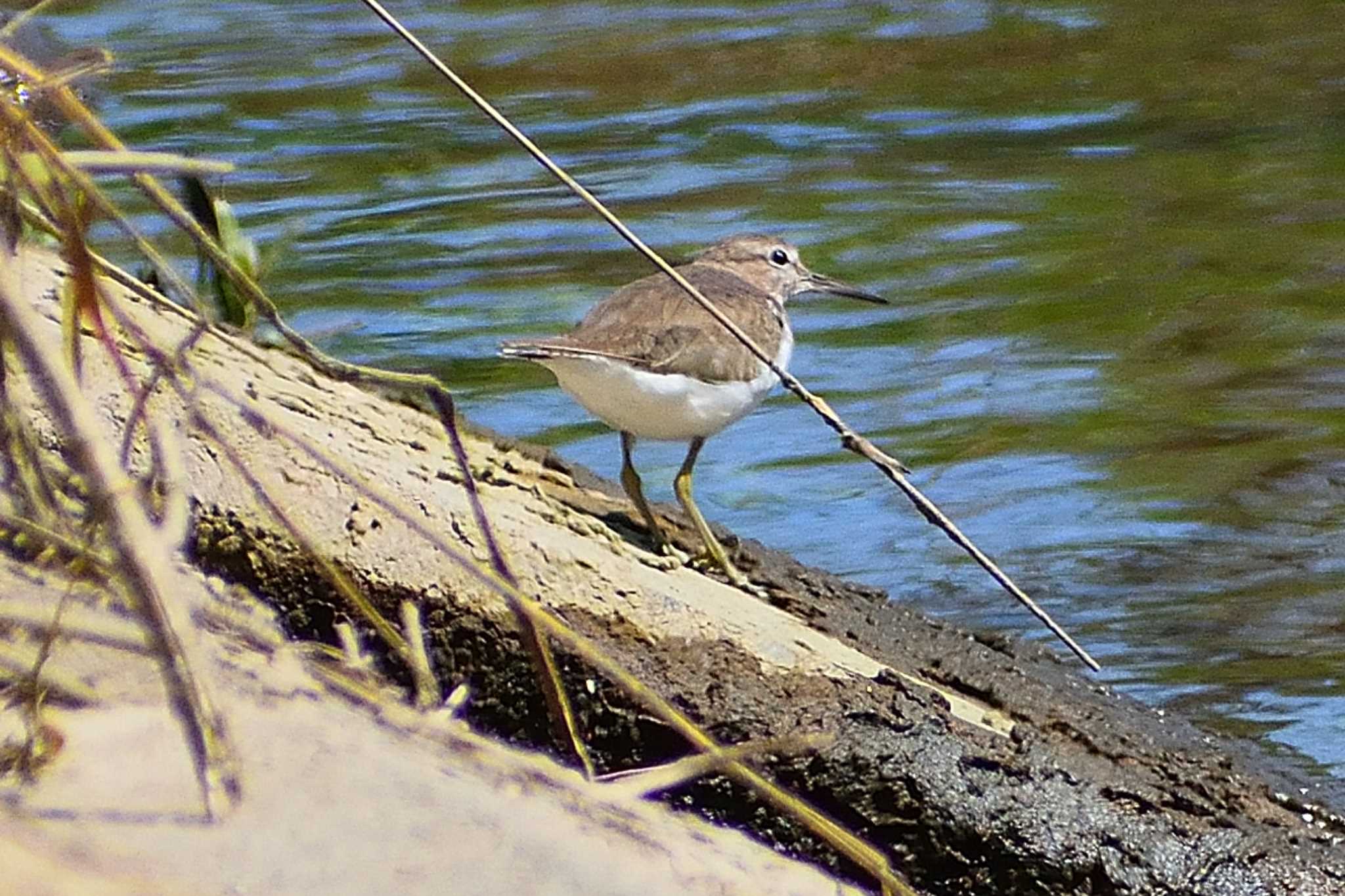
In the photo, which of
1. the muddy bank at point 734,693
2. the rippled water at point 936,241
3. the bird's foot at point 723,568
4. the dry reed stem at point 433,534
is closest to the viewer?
the dry reed stem at point 433,534

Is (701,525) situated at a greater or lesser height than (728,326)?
lesser

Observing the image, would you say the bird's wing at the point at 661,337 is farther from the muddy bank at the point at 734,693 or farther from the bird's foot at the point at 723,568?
the muddy bank at the point at 734,693

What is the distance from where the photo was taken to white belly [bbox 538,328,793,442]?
15.9 feet

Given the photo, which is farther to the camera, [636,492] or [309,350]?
Result: [636,492]

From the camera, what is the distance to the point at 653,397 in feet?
16.1

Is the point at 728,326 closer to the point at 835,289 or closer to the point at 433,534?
the point at 433,534

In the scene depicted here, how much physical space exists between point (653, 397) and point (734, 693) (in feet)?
4.01

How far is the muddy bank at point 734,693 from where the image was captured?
3.69m

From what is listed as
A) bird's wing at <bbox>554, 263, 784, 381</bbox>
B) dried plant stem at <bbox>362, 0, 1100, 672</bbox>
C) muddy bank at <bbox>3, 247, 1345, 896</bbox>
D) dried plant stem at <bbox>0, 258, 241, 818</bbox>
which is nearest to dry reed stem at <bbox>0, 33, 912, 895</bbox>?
dried plant stem at <bbox>362, 0, 1100, 672</bbox>

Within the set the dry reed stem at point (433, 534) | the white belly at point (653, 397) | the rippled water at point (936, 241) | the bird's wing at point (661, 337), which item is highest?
the dry reed stem at point (433, 534)

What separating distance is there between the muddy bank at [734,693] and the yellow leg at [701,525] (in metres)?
0.35

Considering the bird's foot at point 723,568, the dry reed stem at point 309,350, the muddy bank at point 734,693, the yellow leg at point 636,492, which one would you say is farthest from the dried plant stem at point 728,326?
the yellow leg at point 636,492

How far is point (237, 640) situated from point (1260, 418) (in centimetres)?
522

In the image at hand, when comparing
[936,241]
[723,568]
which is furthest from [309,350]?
[936,241]
